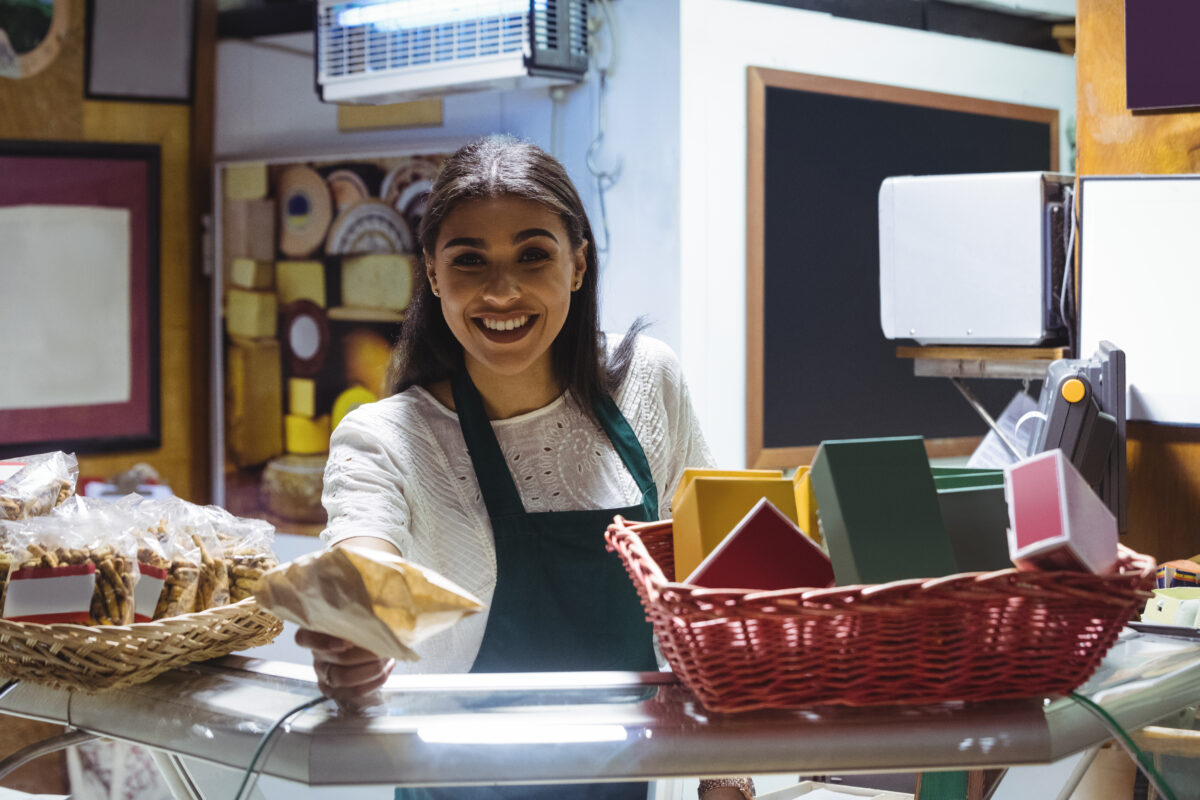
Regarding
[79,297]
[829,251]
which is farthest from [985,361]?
[79,297]

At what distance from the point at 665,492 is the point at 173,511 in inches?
31.4

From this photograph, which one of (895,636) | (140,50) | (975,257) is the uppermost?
(140,50)

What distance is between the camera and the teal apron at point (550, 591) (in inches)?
65.4

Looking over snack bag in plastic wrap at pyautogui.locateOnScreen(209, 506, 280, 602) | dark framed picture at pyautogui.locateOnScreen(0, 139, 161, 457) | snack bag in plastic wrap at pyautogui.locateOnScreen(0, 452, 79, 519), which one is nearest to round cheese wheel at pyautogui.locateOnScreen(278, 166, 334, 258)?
dark framed picture at pyautogui.locateOnScreen(0, 139, 161, 457)

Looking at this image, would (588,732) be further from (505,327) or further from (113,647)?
(505,327)

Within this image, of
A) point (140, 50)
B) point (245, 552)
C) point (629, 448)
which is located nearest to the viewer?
point (245, 552)

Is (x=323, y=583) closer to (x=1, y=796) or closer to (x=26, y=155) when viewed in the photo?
(x=1, y=796)

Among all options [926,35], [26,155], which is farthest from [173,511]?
[926,35]

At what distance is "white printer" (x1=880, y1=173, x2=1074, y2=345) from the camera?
2.88 metres

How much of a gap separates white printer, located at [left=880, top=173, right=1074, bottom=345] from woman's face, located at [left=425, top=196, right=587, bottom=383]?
166 centimetres

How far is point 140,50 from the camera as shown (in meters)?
4.29

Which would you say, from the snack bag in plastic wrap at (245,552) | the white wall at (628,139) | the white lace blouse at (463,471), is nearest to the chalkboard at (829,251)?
the white wall at (628,139)

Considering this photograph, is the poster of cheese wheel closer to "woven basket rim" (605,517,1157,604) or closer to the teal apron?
the teal apron

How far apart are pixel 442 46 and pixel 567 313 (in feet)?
6.64
